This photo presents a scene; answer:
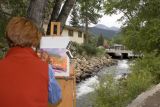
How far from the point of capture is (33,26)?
4199mm

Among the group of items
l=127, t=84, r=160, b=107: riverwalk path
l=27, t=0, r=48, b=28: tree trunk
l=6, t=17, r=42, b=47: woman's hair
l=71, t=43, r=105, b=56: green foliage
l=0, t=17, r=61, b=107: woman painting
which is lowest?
l=71, t=43, r=105, b=56: green foliage

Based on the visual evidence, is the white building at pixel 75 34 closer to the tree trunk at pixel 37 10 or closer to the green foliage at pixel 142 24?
the green foliage at pixel 142 24

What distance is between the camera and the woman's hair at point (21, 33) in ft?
13.4

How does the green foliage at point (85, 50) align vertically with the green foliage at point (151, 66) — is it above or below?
below

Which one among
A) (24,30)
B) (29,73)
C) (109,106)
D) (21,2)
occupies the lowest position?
(109,106)

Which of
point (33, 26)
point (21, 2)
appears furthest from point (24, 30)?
point (21, 2)

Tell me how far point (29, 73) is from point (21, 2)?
33.9 feet

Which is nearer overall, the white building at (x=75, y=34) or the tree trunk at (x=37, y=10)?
the tree trunk at (x=37, y=10)

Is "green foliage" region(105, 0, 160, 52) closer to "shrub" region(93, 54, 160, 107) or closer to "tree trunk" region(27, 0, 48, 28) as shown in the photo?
"shrub" region(93, 54, 160, 107)

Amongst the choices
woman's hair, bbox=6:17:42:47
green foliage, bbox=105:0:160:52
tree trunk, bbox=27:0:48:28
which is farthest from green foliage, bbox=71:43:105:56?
woman's hair, bbox=6:17:42:47

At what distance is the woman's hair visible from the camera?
4.09m

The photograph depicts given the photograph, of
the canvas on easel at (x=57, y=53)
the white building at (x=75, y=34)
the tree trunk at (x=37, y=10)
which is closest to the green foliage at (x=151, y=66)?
the tree trunk at (x=37, y=10)

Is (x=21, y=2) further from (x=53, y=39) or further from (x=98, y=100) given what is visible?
(x=53, y=39)

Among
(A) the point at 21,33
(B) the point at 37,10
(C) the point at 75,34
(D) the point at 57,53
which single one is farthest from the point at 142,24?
(C) the point at 75,34
